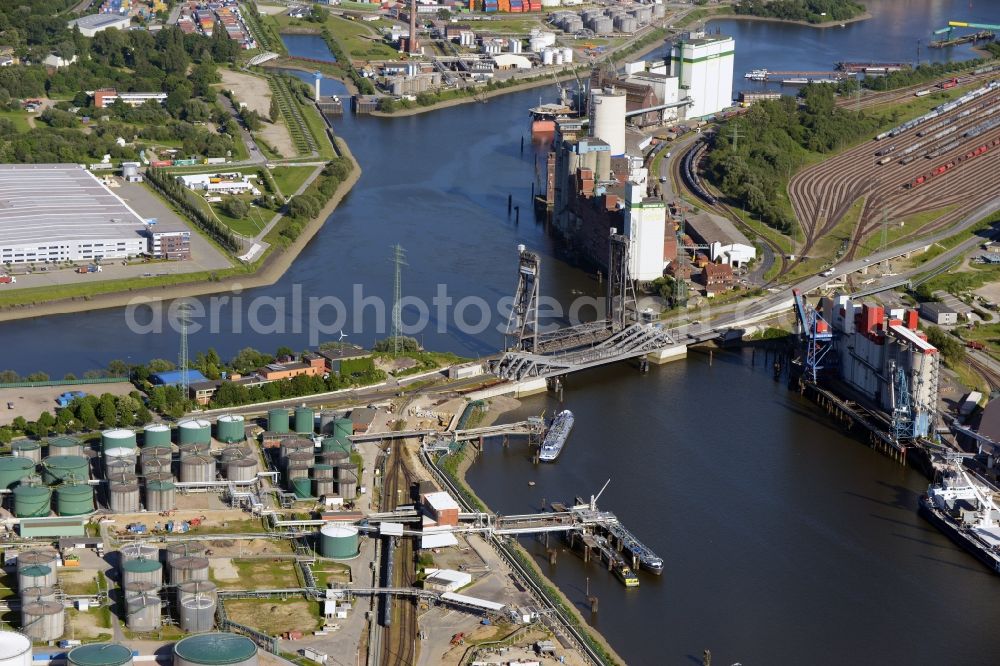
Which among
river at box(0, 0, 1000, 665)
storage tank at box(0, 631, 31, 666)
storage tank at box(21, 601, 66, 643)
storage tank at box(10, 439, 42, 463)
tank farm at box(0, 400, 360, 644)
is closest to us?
storage tank at box(0, 631, 31, 666)

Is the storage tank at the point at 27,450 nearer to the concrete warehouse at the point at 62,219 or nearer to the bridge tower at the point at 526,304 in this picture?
the bridge tower at the point at 526,304

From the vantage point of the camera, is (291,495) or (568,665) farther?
(291,495)

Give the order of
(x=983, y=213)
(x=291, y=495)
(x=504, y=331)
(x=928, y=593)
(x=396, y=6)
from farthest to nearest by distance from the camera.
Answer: (x=396, y=6)
(x=983, y=213)
(x=504, y=331)
(x=291, y=495)
(x=928, y=593)

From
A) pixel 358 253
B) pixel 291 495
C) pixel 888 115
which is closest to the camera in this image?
pixel 291 495

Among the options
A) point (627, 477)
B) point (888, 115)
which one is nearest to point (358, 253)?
point (627, 477)

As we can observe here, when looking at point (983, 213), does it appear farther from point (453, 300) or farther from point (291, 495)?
point (291, 495)

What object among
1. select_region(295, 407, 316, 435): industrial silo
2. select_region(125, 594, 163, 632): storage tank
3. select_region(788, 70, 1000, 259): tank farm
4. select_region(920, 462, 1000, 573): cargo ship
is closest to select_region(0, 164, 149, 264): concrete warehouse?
select_region(295, 407, 316, 435): industrial silo

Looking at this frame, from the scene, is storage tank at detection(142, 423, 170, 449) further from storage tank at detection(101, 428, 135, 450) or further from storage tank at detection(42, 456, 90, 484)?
storage tank at detection(42, 456, 90, 484)
